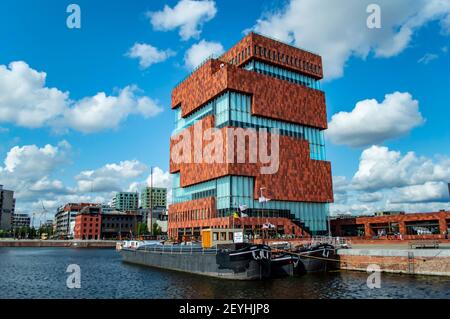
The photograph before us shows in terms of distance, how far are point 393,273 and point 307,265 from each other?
940 cm

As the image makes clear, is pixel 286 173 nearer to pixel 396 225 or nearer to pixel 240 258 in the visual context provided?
pixel 396 225

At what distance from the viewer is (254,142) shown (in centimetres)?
9819

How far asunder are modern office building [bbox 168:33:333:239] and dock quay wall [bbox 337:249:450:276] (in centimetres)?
4399

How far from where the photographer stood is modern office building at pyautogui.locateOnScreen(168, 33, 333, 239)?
96.9m

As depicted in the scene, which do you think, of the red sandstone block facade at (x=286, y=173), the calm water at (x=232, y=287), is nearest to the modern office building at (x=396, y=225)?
the red sandstone block facade at (x=286, y=173)

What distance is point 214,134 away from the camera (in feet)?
327

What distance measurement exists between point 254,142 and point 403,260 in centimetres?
5901

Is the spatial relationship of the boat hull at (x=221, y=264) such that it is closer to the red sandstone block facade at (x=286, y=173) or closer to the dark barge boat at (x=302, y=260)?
the dark barge boat at (x=302, y=260)

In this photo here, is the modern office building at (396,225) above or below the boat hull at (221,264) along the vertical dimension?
above

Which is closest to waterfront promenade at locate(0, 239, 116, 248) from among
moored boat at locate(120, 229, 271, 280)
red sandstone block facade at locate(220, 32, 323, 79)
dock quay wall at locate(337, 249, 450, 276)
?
red sandstone block facade at locate(220, 32, 323, 79)

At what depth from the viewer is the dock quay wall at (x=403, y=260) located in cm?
3938

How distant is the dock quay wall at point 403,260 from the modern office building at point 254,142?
144ft

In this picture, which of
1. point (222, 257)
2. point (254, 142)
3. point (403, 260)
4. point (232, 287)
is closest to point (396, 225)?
point (254, 142)
